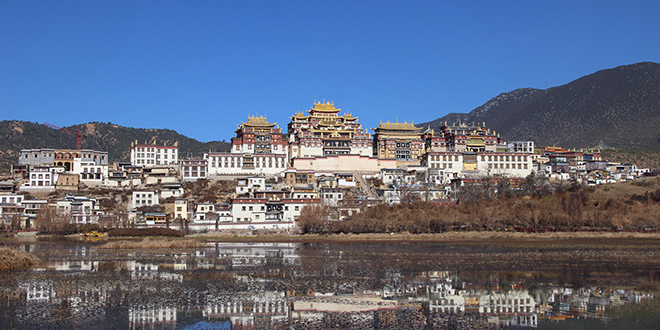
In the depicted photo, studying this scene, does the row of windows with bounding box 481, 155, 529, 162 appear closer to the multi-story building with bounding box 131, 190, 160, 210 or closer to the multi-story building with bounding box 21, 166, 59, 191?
the multi-story building with bounding box 131, 190, 160, 210

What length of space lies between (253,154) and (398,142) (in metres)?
24.1

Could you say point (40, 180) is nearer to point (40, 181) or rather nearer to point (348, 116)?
point (40, 181)

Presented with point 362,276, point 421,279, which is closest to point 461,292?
point 421,279

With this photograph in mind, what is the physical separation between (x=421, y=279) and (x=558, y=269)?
1013cm

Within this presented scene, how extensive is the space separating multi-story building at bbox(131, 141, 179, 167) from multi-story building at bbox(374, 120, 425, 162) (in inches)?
1280

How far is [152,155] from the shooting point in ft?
331

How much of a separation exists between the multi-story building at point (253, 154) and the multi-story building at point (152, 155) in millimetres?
8451

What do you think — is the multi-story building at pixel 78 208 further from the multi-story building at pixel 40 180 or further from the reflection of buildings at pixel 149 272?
the reflection of buildings at pixel 149 272

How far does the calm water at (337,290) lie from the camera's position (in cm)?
2588

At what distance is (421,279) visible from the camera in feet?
120

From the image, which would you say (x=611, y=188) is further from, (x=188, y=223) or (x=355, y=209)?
(x=188, y=223)

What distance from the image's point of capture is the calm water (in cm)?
2588

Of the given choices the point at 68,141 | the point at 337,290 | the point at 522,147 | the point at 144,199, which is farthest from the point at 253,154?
the point at 68,141

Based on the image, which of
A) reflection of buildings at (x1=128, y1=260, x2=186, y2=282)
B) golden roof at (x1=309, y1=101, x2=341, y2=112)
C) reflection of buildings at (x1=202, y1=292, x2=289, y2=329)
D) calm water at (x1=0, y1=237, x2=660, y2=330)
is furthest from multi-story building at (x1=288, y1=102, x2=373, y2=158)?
reflection of buildings at (x1=202, y1=292, x2=289, y2=329)
